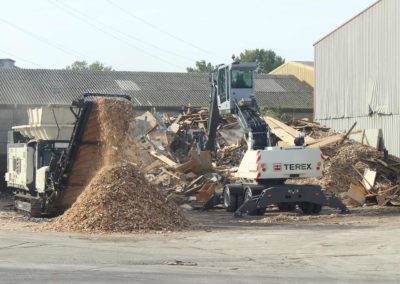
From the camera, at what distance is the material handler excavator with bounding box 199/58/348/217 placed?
20688 millimetres

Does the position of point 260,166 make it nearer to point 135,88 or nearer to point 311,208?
point 311,208

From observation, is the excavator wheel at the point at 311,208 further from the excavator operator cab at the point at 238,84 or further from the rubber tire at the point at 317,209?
the excavator operator cab at the point at 238,84

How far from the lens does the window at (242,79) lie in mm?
22922

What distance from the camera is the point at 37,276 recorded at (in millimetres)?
10211

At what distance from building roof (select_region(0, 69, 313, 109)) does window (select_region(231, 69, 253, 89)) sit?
24.9m

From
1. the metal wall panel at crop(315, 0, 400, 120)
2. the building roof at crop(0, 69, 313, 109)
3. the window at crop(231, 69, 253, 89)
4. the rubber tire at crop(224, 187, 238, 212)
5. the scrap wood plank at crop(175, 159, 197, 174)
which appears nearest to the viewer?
the rubber tire at crop(224, 187, 238, 212)

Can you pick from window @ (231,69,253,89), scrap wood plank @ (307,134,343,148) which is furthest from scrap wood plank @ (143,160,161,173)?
window @ (231,69,253,89)

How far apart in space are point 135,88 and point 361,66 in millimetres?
21521

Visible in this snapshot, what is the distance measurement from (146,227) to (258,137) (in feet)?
22.0

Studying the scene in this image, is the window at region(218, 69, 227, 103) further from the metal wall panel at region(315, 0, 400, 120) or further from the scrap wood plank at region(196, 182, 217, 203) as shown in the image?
the metal wall panel at region(315, 0, 400, 120)

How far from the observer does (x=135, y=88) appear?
5097 cm

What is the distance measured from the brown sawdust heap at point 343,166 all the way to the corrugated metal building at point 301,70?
93.0 ft

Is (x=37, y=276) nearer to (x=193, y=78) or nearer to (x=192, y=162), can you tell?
(x=192, y=162)

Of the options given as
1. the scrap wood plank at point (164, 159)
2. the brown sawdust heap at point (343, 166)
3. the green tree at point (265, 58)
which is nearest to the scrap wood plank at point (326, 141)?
the brown sawdust heap at point (343, 166)
